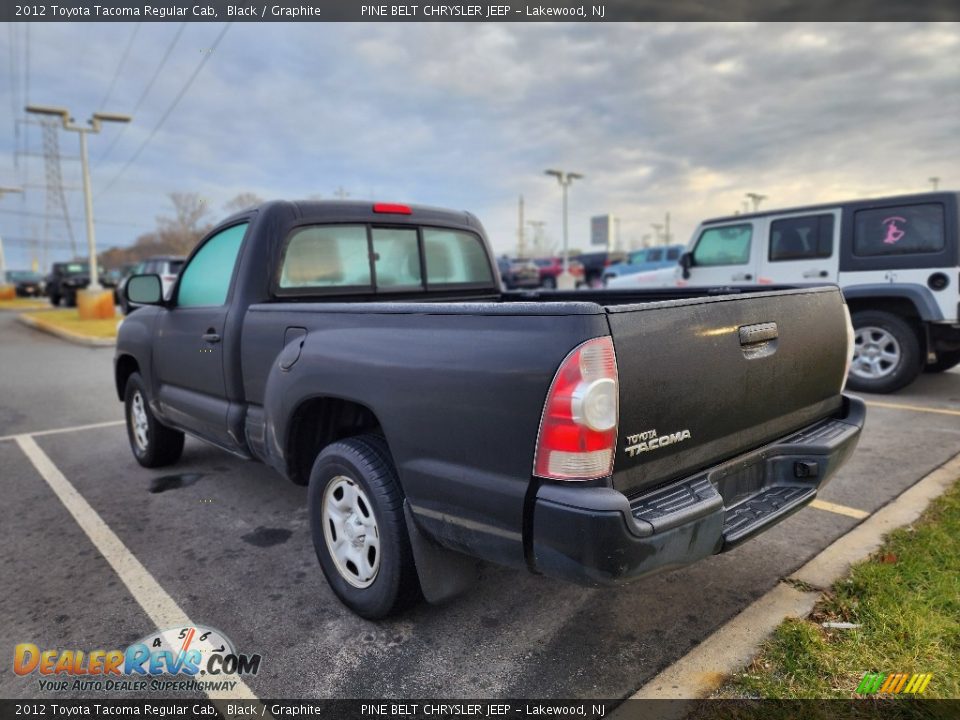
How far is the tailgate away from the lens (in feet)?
6.50

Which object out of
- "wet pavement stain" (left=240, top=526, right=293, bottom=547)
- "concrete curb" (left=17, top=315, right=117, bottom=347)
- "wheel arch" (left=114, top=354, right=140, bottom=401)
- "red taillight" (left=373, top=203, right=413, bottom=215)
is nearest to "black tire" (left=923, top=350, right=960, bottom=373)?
"red taillight" (left=373, top=203, right=413, bottom=215)

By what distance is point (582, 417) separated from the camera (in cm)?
185

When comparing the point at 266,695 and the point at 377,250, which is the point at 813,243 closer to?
the point at 377,250

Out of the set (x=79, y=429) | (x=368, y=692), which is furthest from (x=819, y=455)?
(x=79, y=429)

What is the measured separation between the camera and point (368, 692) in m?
2.21

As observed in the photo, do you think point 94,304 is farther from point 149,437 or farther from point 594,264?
point 594,264

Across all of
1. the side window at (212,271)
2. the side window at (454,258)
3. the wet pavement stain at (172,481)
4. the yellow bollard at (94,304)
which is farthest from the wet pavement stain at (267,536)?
the yellow bollard at (94,304)

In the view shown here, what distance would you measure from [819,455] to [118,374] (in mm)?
5150

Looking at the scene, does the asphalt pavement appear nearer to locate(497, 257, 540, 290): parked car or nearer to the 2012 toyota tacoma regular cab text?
the 2012 toyota tacoma regular cab text

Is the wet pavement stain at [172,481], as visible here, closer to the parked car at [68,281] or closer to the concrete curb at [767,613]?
the concrete curb at [767,613]

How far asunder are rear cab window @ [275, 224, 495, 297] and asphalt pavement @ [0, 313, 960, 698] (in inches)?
58.5

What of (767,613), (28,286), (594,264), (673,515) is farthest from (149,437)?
(28,286)

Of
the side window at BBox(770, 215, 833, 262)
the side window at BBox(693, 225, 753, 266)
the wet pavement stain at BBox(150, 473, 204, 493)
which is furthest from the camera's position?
the side window at BBox(693, 225, 753, 266)

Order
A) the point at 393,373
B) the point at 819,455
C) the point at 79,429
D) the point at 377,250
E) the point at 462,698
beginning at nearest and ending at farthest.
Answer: the point at 462,698, the point at 393,373, the point at 819,455, the point at 377,250, the point at 79,429
